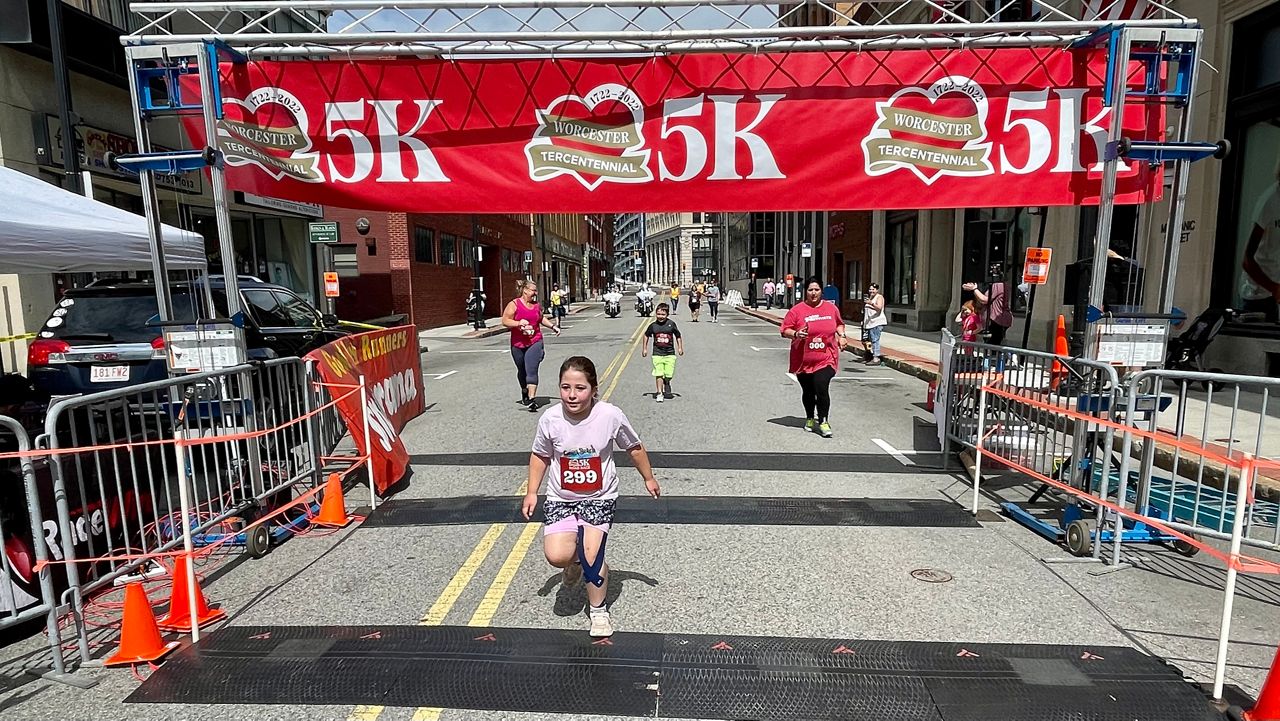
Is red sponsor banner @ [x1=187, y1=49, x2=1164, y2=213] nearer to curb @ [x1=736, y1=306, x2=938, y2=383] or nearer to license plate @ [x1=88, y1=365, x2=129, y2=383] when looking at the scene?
license plate @ [x1=88, y1=365, x2=129, y2=383]

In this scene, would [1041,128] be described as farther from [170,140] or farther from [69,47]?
[170,140]

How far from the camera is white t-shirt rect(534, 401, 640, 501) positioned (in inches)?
150

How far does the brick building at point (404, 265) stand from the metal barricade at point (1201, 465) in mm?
21392

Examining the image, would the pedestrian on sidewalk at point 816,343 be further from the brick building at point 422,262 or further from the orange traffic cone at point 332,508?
the brick building at point 422,262

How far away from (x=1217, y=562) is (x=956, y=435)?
243 cm

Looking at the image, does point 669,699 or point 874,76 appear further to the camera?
point 874,76

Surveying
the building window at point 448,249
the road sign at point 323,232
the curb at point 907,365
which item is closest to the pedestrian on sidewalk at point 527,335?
the curb at point 907,365

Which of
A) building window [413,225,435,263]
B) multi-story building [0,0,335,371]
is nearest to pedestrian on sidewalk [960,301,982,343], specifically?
multi-story building [0,0,335,371]

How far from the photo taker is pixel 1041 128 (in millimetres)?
5840

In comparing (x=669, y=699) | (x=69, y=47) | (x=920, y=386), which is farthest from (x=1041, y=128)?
(x=69, y=47)

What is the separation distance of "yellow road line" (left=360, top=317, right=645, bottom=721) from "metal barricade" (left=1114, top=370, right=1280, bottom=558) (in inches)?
156

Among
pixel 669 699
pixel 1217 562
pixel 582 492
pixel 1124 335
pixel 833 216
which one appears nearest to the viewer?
pixel 669 699


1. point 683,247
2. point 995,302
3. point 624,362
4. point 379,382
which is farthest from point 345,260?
point 683,247

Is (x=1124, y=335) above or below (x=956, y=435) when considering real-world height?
above
